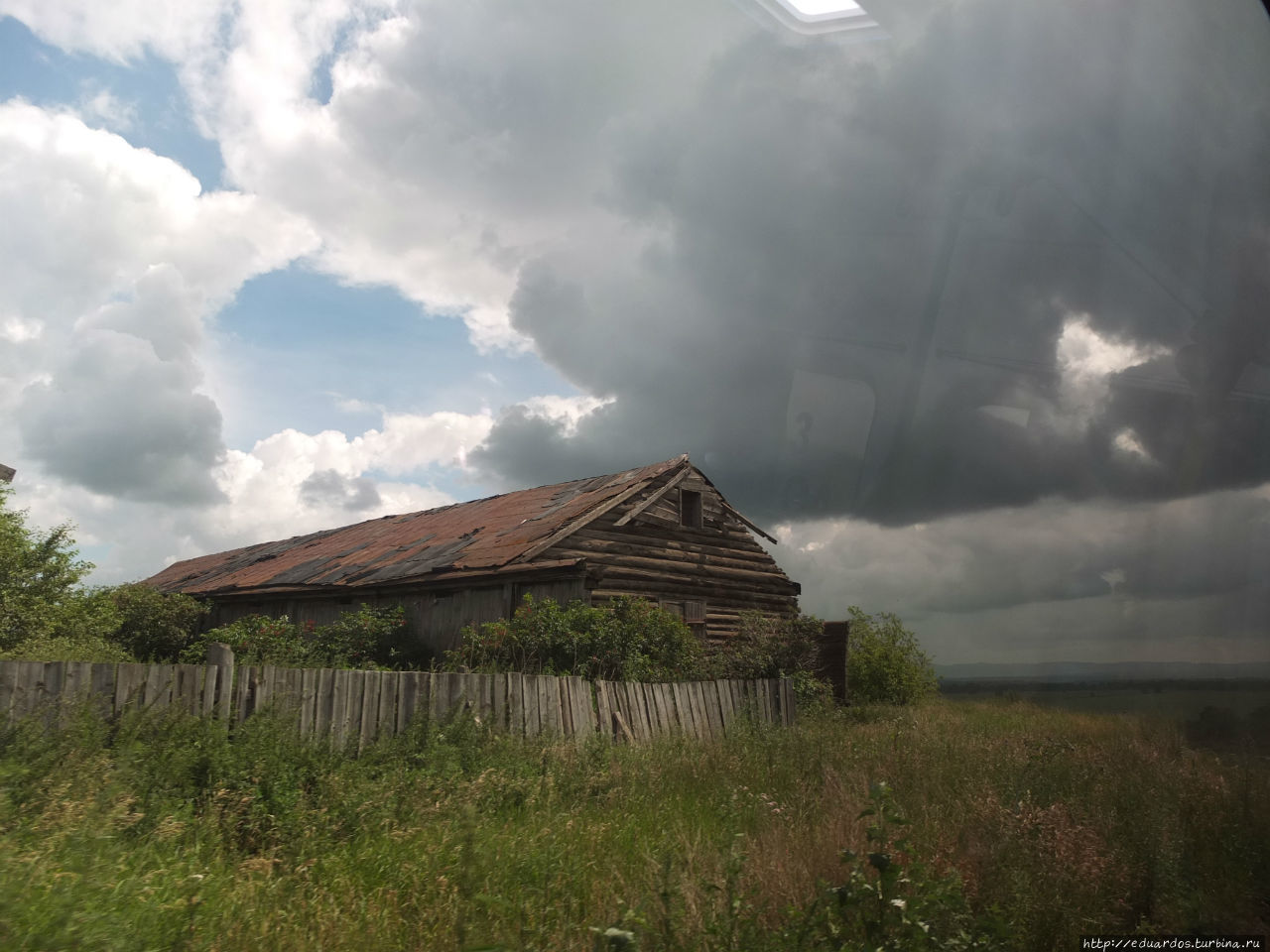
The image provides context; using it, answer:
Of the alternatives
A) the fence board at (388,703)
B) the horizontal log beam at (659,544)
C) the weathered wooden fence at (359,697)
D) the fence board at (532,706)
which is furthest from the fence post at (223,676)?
the horizontal log beam at (659,544)

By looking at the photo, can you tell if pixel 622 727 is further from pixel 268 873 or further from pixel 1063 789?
pixel 268 873

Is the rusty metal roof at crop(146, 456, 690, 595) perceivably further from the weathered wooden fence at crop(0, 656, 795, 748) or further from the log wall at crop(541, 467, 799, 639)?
the weathered wooden fence at crop(0, 656, 795, 748)

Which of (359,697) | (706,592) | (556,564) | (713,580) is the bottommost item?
(359,697)

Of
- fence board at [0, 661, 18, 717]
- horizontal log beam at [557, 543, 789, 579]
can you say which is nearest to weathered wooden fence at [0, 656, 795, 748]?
fence board at [0, 661, 18, 717]

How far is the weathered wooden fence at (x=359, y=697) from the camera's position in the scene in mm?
6625

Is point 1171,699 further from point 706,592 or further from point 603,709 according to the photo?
point 706,592

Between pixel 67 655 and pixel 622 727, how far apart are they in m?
11.4

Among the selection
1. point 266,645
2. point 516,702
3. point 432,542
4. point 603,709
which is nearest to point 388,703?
point 516,702

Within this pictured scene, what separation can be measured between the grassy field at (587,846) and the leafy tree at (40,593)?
1301 centimetres

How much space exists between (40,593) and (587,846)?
17868mm

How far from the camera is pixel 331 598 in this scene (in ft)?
68.9

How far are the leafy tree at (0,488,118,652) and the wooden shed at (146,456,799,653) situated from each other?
4842 mm

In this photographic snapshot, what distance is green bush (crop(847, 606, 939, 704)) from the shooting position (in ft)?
66.2

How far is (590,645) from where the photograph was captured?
13328 millimetres
